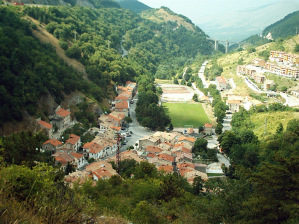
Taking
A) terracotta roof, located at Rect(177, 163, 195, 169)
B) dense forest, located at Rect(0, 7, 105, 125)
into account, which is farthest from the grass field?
terracotta roof, located at Rect(177, 163, 195, 169)

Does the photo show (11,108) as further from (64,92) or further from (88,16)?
(88,16)

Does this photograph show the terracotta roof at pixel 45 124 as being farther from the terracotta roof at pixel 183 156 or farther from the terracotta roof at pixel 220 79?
the terracotta roof at pixel 220 79

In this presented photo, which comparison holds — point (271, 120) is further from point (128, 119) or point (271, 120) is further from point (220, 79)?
point (220, 79)

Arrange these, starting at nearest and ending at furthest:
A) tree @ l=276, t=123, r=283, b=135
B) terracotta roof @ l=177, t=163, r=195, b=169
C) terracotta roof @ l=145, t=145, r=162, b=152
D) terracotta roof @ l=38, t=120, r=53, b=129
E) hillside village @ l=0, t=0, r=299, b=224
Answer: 1. hillside village @ l=0, t=0, r=299, b=224
2. terracotta roof @ l=177, t=163, r=195, b=169
3. terracotta roof @ l=38, t=120, r=53, b=129
4. terracotta roof @ l=145, t=145, r=162, b=152
5. tree @ l=276, t=123, r=283, b=135

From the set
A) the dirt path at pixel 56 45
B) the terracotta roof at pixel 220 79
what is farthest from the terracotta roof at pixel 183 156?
the terracotta roof at pixel 220 79

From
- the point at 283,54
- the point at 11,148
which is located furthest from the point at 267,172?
the point at 283,54

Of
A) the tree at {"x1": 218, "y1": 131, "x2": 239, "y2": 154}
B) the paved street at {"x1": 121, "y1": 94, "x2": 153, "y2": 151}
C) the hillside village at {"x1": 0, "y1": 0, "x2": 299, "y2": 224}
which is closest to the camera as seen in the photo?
the hillside village at {"x1": 0, "y1": 0, "x2": 299, "y2": 224}

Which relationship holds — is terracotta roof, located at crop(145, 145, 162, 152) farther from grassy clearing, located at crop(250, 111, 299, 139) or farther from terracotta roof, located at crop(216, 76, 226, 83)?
terracotta roof, located at crop(216, 76, 226, 83)
